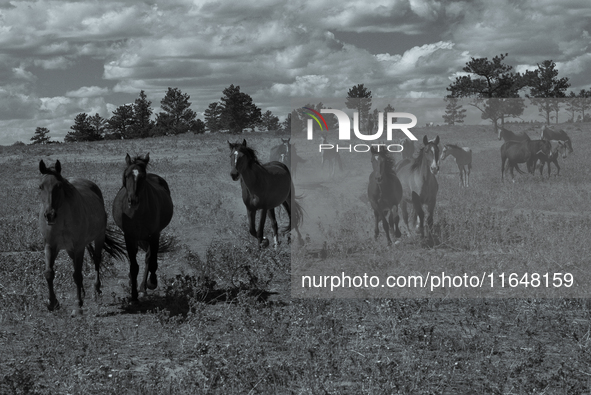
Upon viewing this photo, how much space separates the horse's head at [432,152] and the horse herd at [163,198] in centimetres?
2

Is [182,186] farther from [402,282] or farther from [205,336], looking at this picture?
[205,336]

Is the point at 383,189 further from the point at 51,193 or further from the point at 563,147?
the point at 563,147

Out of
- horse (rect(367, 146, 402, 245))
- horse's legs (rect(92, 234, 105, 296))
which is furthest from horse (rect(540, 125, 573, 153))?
horse's legs (rect(92, 234, 105, 296))

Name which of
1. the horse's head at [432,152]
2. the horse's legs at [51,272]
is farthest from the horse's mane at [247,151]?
the horse's legs at [51,272]

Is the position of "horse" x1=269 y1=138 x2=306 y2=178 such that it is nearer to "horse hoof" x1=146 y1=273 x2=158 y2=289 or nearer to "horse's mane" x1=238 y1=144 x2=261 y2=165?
"horse's mane" x1=238 y1=144 x2=261 y2=165

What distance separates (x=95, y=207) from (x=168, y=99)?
243 feet

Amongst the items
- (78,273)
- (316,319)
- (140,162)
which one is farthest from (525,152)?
(78,273)

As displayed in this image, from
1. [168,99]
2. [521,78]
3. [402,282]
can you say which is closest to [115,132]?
[168,99]

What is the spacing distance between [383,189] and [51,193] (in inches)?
252

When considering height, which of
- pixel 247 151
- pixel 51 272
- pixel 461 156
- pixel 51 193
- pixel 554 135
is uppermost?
pixel 554 135

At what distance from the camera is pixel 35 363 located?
6586mm

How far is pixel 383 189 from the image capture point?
40.4 feet

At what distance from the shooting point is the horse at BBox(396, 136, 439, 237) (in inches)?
493

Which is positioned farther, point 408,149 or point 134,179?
point 408,149
